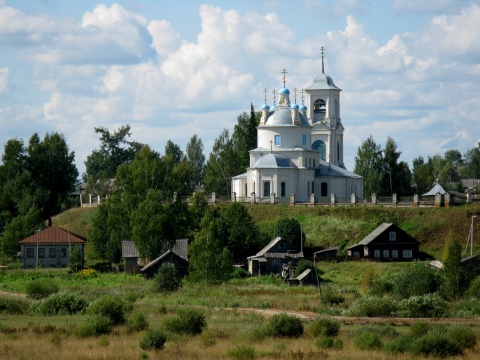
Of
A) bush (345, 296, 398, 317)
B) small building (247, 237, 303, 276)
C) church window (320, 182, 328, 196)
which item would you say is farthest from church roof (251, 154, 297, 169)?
bush (345, 296, 398, 317)

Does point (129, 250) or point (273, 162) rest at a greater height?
point (273, 162)

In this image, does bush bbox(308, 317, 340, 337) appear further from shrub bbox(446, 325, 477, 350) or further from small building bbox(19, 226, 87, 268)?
small building bbox(19, 226, 87, 268)

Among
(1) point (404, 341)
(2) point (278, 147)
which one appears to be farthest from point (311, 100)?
(1) point (404, 341)

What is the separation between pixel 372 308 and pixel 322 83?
1952 inches

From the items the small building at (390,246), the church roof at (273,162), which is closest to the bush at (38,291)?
the small building at (390,246)

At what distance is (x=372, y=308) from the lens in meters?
49.4

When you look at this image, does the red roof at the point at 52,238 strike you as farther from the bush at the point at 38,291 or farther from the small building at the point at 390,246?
the bush at the point at 38,291

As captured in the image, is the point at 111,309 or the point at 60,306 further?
the point at 60,306

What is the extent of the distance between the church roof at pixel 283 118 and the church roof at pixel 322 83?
5368mm

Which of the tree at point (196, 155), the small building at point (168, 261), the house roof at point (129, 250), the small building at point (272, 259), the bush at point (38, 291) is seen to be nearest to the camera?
the bush at point (38, 291)

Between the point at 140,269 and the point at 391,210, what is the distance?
721 inches

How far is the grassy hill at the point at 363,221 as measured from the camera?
76.6m

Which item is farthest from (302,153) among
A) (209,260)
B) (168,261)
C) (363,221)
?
(209,260)

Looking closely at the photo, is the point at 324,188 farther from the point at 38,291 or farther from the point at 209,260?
the point at 38,291
